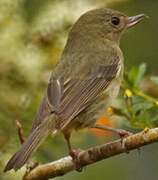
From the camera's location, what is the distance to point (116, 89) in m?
4.02

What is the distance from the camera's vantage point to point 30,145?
10.8 ft

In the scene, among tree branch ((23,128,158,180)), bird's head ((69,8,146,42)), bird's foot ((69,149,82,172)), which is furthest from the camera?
bird's head ((69,8,146,42))

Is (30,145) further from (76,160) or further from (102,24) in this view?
(102,24)

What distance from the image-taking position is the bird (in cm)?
354

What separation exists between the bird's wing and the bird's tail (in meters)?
0.10

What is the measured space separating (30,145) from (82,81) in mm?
924

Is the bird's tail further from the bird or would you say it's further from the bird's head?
the bird's head

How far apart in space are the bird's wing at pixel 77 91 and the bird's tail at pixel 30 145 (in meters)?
0.10

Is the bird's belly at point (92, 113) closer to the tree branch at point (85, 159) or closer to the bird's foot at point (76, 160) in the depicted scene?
the bird's foot at point (76, 160)

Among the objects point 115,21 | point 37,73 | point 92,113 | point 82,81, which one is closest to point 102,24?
point 115,21

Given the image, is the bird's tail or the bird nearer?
the bird's tail

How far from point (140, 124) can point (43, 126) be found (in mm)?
683

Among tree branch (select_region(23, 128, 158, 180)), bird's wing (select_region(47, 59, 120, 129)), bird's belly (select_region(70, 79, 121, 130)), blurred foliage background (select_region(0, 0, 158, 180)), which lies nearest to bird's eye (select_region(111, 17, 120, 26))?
blurred foliage background (select_region(0, 0, 158, 180))

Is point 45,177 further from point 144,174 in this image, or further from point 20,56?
point 144,174
